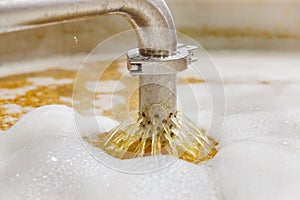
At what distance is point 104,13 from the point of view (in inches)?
23.2

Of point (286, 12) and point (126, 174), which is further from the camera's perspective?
point (286, 12)

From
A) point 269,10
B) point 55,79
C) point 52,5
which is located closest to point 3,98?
point 55,79

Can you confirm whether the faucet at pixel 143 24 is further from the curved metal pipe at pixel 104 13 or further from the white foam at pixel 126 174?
the white foam at pixel 126 174

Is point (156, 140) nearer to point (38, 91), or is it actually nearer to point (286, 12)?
point (38, 91)

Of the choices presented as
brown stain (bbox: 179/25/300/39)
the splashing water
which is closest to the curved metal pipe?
the splashing water

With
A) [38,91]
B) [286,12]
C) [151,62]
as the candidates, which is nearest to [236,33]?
[286,12]

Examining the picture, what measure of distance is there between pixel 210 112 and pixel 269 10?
0.42 m

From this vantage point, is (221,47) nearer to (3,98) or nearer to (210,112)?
(210,112)

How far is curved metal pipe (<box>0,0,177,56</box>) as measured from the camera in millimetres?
485

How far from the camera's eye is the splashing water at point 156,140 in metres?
0.70

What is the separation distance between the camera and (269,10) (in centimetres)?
121

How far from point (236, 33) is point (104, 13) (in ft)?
2.30

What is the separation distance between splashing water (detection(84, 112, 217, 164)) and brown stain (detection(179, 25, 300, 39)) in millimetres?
514

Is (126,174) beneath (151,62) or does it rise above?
beneath
